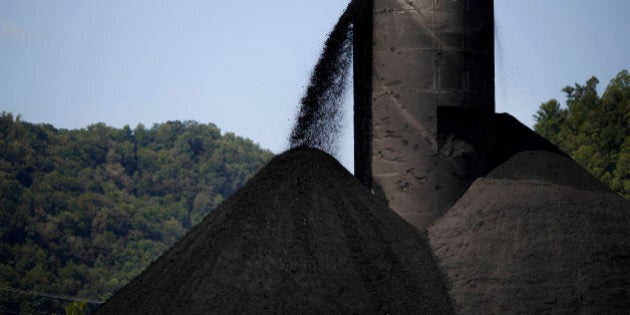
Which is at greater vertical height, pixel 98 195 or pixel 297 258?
pixel 98 195

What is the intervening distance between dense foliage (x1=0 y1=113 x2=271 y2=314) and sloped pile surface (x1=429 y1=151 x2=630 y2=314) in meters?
46.7

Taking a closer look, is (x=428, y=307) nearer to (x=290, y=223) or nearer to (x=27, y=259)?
(x=290, y=223)

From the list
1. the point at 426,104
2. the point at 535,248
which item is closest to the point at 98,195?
the point at 426,104

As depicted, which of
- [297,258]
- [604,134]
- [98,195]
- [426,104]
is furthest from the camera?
[98,195]

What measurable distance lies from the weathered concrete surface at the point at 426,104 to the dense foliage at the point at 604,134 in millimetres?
29664

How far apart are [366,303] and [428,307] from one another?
28.2 inches

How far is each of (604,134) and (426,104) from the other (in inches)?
1281

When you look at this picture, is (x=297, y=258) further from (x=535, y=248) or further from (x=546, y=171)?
(x=546, y=171)

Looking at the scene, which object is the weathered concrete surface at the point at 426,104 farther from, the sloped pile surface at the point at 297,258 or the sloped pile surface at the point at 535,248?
the sloped pile surface at the point at 297,258

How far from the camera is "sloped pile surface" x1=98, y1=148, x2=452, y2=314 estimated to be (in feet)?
29.5

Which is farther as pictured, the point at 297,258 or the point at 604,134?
the point at 604,134

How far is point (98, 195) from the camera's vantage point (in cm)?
8800

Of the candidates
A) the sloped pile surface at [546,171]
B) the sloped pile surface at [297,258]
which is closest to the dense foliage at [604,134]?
the sloped pile surface at [546,171]

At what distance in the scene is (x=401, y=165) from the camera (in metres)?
11.2
